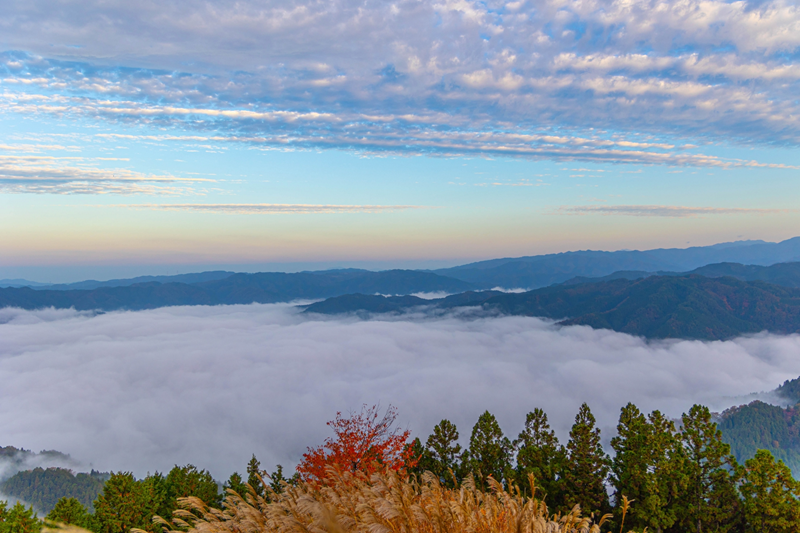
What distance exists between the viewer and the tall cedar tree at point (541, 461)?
36906mm

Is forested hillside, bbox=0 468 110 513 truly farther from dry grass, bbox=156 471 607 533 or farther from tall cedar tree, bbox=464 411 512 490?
dry grass, bbox=156 471 607 533

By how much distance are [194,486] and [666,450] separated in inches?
1564

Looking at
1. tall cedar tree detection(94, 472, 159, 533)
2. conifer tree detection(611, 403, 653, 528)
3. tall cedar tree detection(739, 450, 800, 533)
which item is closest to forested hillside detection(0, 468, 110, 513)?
tall cedar tree detection(94, 472, 159, 533)

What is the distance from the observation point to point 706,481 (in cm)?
3322

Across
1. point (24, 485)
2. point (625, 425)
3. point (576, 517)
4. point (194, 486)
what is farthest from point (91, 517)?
point (24, 485)

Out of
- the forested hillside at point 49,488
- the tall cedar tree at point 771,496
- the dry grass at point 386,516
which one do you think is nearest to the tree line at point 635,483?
the tall cedar tree at point 771,496

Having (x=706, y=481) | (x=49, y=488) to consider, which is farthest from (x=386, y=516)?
(x=49, y=488)

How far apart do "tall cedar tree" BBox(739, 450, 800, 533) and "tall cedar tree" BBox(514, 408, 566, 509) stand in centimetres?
1278

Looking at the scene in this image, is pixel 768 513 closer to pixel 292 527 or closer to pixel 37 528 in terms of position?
pixel 292 527

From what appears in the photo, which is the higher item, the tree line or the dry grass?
the dry grass

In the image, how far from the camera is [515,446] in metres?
45.4

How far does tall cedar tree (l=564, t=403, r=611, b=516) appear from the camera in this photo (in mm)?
35344

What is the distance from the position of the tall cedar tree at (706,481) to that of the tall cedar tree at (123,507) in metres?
39.1

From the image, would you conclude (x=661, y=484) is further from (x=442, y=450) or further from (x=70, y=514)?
(x=70, y=514)
